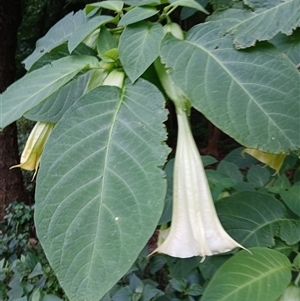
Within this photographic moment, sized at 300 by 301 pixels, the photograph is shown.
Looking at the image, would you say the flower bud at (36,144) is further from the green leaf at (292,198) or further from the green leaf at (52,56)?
the green leaf at (292,198)

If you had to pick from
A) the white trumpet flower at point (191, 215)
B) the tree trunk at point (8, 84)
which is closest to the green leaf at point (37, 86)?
the white trumpet flower at point (191, 215)

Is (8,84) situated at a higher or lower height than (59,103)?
lower

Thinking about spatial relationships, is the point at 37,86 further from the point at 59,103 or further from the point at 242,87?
the point at 242,87

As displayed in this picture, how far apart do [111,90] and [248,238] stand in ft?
1.07

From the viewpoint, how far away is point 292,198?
0.67 metres

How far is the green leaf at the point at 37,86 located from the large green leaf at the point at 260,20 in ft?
0.54

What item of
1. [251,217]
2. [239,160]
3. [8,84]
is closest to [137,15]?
[251,217]

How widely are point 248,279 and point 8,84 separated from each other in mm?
2470

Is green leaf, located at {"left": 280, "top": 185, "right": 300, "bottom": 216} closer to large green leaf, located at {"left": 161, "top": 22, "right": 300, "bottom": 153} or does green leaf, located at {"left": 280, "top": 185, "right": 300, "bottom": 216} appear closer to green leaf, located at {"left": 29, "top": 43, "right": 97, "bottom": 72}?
large green leaf, located at {"left": 161, "top": 22, "right": 300, "bottom": 153}

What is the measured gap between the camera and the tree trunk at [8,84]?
2623 millimetres

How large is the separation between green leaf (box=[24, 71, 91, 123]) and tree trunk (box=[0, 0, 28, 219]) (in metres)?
2.20

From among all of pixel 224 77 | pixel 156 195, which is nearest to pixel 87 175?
pixel 156 195

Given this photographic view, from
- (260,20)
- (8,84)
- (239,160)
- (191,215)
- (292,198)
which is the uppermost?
(260,20)

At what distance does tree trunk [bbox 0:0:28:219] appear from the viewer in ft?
8.61
